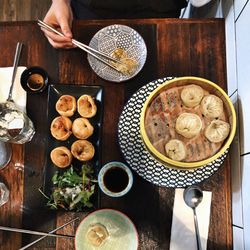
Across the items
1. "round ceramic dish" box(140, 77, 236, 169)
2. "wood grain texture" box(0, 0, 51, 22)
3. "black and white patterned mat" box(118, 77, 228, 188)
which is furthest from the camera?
"wood grain texture" box(0, 0, 51, 22)

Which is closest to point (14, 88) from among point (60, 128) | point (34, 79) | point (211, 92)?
point (34, 79)

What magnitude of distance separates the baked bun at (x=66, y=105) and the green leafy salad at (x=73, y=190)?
0.15 meters

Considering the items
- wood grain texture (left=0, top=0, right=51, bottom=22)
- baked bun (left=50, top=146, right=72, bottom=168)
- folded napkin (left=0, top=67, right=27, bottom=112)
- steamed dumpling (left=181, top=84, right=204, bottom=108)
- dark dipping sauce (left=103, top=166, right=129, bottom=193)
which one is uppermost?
wood grain texture (left=0, top=0, right=51, bottom=22)

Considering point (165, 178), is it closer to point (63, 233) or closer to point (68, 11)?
point (63, 233)

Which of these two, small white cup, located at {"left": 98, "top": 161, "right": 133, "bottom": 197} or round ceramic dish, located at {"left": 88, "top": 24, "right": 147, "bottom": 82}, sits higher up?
round ceramic dish, located at {"left": 88, "top": 24, "right": 147, "bottom": 82}

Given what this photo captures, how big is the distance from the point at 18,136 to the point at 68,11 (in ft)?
1.25

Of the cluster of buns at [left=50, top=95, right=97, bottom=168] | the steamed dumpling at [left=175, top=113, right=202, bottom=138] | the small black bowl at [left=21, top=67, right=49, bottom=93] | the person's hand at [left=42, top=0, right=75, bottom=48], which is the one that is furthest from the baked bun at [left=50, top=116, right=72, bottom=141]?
the steamed dumpling at [left=175, top=113, right=202, bottom=138]

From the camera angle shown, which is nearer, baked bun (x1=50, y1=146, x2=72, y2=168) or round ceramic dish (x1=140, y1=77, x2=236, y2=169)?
round ceramic dish (x1=140, y1=77, x2=236, y2=169)

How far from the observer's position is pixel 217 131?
72 centimetres

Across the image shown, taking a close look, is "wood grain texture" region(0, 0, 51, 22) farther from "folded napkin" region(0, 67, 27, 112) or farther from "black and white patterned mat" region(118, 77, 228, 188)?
"black and white patterned mat" region(118, 77, 228, 188)

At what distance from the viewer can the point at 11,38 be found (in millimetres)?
958

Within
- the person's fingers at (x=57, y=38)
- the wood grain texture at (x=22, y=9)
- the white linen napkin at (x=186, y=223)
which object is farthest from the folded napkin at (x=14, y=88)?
the wood grain texture at (x=22, y=9)

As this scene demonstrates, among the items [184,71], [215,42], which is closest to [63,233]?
[184,71]

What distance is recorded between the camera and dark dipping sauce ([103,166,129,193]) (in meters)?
0.85
